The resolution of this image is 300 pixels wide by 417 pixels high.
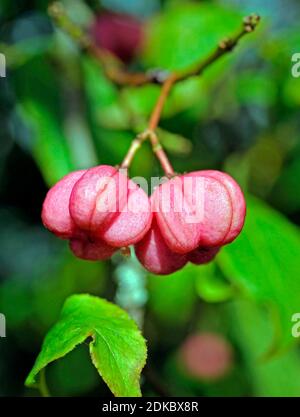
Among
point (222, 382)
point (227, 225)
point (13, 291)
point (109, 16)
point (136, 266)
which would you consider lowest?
point (222, 382)

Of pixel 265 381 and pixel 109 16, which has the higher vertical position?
pixel 109 16

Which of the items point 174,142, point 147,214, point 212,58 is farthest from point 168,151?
point 147,214

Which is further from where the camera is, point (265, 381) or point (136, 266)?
point (265, 381)

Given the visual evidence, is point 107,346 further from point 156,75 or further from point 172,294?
point 172,294

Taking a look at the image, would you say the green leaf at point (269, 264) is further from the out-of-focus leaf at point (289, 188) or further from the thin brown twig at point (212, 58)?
the out-of-focus leaf at point (289, 188)

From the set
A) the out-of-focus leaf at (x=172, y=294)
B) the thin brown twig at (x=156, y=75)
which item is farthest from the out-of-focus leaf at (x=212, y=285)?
the out-of-focus leaf at (x=172, y=294)
